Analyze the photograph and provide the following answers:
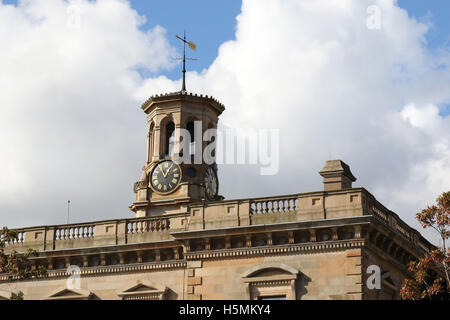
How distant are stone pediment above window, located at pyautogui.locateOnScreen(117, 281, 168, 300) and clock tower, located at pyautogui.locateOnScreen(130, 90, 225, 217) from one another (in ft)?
28.5

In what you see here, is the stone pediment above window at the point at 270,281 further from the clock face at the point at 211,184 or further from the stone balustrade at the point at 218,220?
the clock face at the point at 211,184

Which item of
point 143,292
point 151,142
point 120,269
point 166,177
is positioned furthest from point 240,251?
point 151,142

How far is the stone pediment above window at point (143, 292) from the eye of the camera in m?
41.5

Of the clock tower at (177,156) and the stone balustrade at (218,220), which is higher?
the clock tower at (177,156)

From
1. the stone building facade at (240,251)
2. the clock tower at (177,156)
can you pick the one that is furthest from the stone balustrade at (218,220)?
the clock tower at (177,156)

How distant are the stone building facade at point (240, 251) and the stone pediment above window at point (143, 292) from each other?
0.04 meters

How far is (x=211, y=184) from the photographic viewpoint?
53031 millimetres

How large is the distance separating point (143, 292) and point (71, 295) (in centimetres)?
344

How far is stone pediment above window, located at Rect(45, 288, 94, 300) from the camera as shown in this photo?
140 feet

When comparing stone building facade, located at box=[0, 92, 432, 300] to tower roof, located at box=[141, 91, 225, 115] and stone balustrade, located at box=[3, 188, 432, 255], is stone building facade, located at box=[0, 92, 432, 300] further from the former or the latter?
tower roof, located at box=[141, 91, 225, 115]

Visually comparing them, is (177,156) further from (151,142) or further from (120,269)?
(120,269)

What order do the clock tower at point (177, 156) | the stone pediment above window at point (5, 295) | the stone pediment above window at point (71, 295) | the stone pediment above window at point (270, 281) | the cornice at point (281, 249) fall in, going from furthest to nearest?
the clock tower at point (177, 156) < the stone pediment above window at point (5, 295) < the stone pediment above window at point (71, 295) < the stone pediment above window at point (270, 281) < the cornice at point (281, 249)
